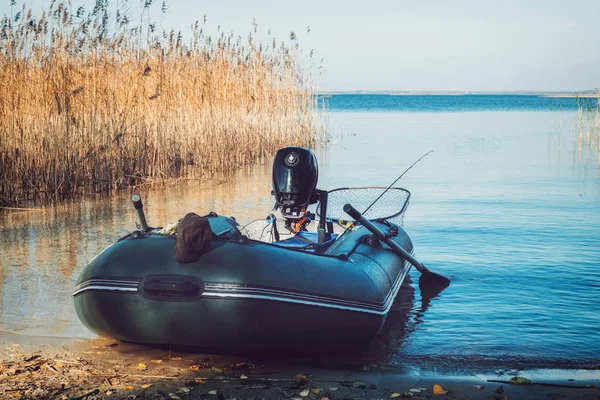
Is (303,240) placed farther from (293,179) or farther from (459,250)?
(459,250)

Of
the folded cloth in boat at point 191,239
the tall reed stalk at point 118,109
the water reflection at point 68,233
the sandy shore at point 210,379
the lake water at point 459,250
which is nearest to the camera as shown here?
the sandy shore at point 210,379

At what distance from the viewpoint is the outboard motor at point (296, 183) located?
6.09 metres

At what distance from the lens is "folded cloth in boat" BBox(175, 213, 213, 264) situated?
471cm

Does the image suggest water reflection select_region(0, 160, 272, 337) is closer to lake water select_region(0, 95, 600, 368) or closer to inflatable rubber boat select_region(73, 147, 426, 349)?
lake water select_region(0, 95, 600, 368)

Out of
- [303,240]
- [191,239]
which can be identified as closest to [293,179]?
[303,240]

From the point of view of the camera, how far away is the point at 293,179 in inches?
239

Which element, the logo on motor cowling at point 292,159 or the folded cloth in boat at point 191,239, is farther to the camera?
the logo on motor cowling at point 292,159

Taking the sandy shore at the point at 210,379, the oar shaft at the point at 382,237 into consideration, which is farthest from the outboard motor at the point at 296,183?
the sandy shore at the point at 210,379

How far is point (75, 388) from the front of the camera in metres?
4.39

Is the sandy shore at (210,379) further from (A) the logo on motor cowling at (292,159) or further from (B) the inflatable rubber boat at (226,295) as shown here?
(A) the logo on motor cowling at (292,159)

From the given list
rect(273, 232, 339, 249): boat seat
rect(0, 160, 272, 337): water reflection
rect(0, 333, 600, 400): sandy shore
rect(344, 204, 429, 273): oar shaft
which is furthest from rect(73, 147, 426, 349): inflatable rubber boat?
rect(0, 160, 272, 337): water reflection

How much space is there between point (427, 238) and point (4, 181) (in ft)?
19.3

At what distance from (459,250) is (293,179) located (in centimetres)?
364

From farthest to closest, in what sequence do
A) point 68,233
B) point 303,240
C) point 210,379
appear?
point 68,233 → point 303,240 → point 210,379
